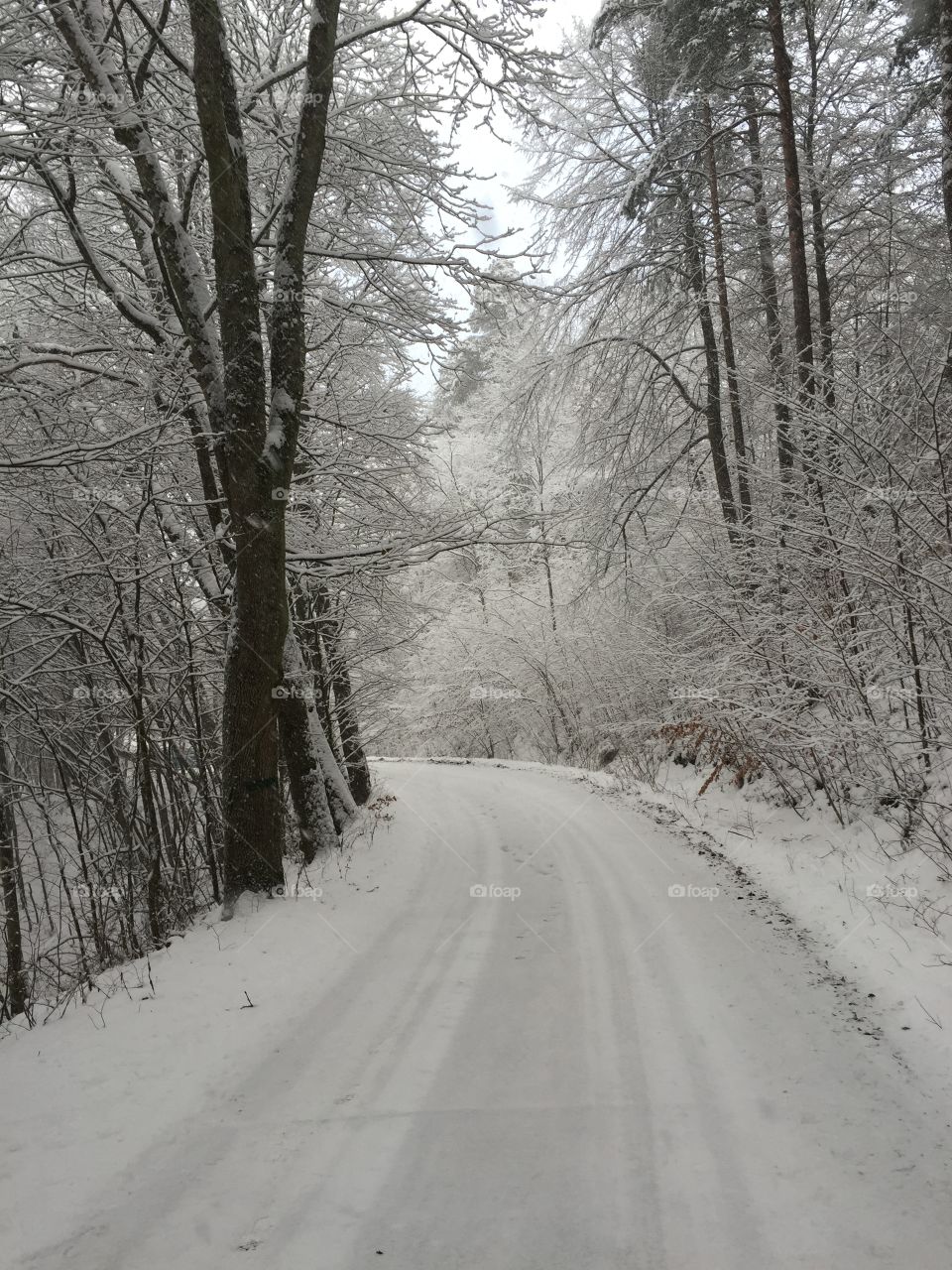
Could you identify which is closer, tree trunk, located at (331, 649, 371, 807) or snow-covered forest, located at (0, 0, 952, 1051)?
snow-covered forest, located at (0, 0, 952, 1051)

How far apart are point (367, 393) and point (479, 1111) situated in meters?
9.92

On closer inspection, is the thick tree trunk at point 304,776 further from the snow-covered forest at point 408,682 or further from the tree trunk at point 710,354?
the tree trunk at point 710,354

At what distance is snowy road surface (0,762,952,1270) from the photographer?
2.51 metres

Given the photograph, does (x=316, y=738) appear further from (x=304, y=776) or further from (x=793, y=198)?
(x=793, y=198)

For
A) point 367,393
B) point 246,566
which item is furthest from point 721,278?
point 246,566

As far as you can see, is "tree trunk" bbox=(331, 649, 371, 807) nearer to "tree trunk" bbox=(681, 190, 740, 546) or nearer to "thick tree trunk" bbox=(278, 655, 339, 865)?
"thick tree trunk" bbox=(278, 655, 339, 865)

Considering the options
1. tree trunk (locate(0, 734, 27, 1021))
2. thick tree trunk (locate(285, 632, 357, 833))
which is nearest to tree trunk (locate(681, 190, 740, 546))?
thick tree trunk (locate(285, 632, 357, 833))

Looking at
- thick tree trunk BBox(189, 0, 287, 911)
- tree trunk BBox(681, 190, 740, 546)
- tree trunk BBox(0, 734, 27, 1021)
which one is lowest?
tree trunk BBox(0, 734, 27, 1021)

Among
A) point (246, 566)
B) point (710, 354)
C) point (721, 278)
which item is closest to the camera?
point (246, 566)

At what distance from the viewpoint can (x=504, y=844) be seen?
8.34 meters

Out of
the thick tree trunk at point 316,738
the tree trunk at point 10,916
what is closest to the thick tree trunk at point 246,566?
the thick tree trunk at point 316,738

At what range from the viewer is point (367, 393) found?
11109 millimetres

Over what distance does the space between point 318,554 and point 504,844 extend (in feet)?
13.0

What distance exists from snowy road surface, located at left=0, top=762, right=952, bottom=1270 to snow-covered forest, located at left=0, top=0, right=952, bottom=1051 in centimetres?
163
